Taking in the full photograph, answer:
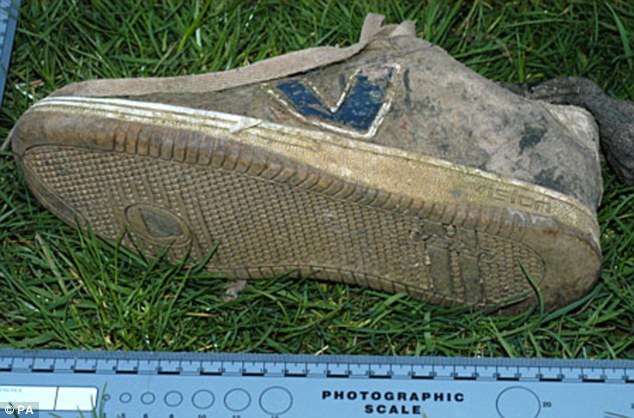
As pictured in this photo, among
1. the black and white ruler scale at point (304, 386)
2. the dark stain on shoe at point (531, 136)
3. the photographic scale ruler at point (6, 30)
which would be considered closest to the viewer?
the black and white ruler scale at point (304, 386)

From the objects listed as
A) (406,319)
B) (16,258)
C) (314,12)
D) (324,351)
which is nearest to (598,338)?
(406,319)

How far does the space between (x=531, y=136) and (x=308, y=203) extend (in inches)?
19.2

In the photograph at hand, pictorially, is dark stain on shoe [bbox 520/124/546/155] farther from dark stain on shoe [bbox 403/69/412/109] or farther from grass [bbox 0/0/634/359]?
grass [bbox 0/0/634/359]

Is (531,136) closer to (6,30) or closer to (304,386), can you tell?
(304,386)

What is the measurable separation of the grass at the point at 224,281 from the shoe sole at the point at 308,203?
0.07 m

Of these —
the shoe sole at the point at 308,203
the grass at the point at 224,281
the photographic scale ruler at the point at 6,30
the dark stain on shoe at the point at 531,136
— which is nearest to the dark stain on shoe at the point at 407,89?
the shoe sole at the point at 308,203

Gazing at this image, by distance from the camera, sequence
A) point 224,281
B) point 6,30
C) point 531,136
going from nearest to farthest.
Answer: point 531,136 → point 224,281 → point 6,30

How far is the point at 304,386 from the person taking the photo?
2.39m

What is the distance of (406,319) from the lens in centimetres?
261

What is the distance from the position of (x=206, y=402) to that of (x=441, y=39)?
1.21 meters

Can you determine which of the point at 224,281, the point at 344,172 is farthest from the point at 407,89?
the point at 224,281

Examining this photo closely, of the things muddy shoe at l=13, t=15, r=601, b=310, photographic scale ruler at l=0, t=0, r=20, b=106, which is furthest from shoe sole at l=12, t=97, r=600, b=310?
photographic scale ruler at l=0, t=0, r=20, b=106

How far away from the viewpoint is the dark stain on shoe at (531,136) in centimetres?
247

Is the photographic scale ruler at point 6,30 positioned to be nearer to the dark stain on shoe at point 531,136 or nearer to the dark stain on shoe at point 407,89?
the dark stain on shoe at point 407,89
